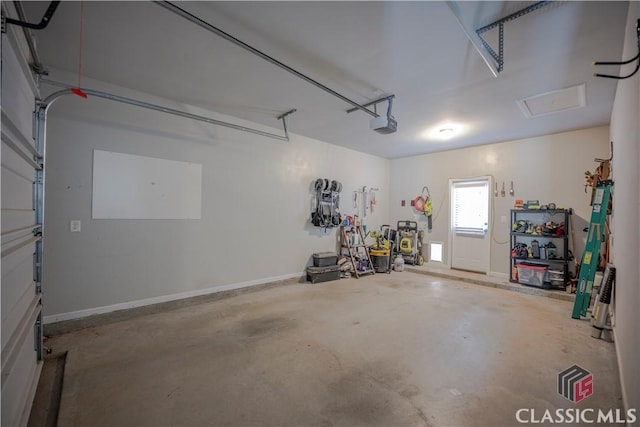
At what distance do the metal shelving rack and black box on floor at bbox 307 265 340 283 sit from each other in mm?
3347

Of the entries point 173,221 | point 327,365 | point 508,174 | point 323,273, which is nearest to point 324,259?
point 323,273

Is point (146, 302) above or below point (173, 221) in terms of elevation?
below

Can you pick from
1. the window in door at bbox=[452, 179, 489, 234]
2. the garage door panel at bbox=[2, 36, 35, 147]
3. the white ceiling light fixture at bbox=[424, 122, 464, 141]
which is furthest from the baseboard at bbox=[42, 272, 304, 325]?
the window in door at bbox=[452, 179, 489, 234]

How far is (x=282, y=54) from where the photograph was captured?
8.74 feet

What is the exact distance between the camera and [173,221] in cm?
382

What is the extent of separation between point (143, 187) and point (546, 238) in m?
6.78

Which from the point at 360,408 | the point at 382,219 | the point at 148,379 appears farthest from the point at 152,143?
the point at 382,219

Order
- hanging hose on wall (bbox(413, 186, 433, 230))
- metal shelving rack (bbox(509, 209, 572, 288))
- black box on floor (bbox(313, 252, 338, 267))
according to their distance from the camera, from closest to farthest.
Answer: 1. metal shelving rack (bbox(509, 209, 572, 288))
2. black box on floor (bbox(313, 252, 338, 267))
3. hanging hose on wall (bbox(413, 186, 433, 230))

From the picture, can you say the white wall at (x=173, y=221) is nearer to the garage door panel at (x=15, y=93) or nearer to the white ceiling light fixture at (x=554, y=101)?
the garage door panel at (x=15, y=93)

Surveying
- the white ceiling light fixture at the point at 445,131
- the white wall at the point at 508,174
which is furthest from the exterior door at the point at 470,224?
the white ceiling light fixture at the point at 445,131

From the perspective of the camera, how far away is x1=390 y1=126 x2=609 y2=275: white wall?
477 cm

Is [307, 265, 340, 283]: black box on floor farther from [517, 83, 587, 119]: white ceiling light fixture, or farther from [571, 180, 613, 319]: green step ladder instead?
[517, 83, 587, 119]: white ceiling light fixture

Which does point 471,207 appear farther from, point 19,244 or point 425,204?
point 19,244

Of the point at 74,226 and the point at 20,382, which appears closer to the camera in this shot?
the point at 20,382
